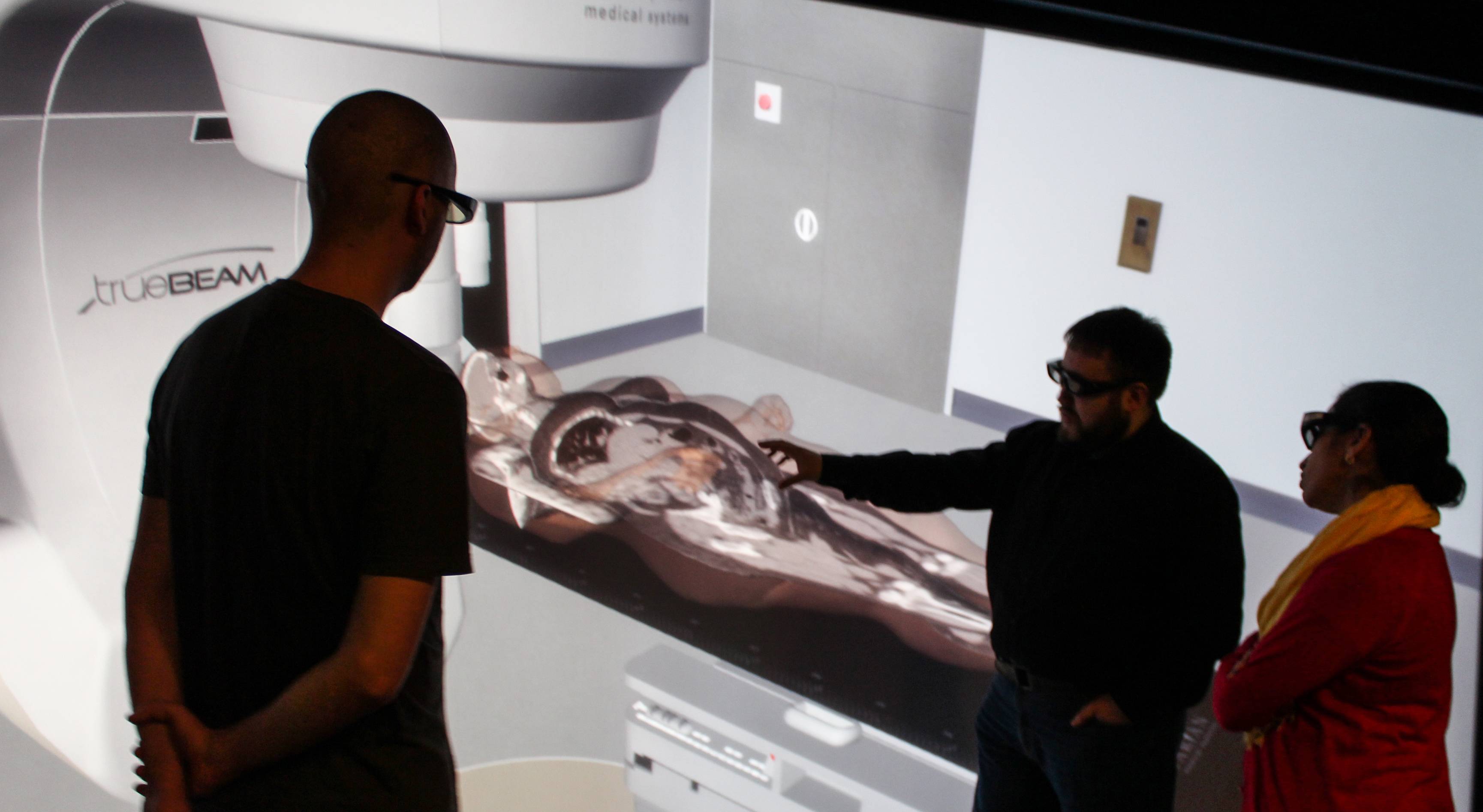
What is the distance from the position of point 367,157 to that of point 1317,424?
0.87m

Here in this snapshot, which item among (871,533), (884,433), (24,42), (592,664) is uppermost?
(24,42)

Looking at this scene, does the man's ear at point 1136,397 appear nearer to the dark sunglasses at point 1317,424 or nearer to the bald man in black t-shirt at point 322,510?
the dark sunglasses at point 1317,424

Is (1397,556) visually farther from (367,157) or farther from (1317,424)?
(367,157)

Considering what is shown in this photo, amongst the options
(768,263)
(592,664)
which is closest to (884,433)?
(768,263)

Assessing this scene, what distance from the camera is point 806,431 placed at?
1.58 meters

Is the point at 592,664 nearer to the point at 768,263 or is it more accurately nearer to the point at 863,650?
the point at 863,650

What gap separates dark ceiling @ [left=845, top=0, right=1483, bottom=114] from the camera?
0.75 metres

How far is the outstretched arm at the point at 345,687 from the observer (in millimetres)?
767

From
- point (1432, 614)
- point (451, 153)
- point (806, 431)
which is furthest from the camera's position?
point (806, 431)

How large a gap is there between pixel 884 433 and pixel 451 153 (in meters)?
0.80

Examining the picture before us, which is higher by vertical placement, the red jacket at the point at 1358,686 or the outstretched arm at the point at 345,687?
the outstretched arm at the point at 345,687

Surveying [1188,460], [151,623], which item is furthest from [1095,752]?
[151,623]

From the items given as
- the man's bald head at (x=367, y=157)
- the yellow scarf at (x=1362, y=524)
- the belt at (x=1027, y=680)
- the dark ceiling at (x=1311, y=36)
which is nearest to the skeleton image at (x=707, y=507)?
the belt at (x=1027, y=680)

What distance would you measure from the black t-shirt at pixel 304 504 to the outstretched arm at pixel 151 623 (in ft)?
0.05
